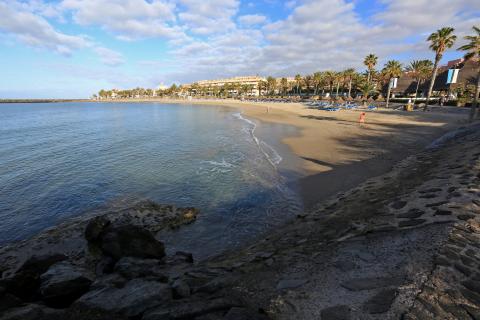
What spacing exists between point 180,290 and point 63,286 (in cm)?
263

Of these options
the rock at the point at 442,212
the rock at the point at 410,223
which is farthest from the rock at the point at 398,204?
the rock at the point at 410,223

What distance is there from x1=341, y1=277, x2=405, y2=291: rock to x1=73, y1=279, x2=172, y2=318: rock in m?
3.09

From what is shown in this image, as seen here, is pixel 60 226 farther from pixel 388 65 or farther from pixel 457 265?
pixel 388 65

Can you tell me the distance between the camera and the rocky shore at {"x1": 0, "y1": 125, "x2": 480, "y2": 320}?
3884 mm

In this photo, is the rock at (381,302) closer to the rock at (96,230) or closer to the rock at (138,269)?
the rock at (138,269)

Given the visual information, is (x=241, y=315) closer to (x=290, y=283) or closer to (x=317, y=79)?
(x=290, y=283)

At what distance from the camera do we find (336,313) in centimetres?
373

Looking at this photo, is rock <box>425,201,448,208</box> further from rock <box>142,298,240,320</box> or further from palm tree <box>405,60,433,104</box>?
palm tree <box>405,60,433,104</box>

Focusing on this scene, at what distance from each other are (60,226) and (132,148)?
16828 mm

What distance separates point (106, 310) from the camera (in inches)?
173

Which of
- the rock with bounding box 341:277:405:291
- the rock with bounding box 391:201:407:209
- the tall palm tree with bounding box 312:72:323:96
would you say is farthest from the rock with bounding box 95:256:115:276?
the tall palm tree with bounding box 312:72:323:96

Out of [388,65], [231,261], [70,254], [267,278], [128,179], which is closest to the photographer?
[267,278]

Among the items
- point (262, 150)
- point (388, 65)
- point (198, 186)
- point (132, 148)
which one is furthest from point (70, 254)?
point (388, 65)

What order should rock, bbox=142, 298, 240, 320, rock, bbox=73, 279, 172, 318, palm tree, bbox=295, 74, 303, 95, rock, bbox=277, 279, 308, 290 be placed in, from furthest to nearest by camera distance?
palm tree, bbox=295, 74, 303, 95, rock, bbox=277, 279, 308, 290, rock, bbox=73, 279, 172, 318, rock, bbox=142, 298, 240, 320
